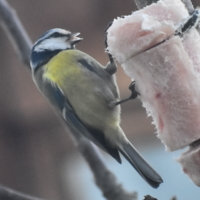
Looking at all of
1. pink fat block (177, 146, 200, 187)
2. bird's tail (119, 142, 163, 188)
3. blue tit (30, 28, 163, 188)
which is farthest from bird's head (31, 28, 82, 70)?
pink fat block (177, 146, 200, 187)

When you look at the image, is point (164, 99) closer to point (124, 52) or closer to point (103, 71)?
point (124, 52)

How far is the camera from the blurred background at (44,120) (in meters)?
1.04

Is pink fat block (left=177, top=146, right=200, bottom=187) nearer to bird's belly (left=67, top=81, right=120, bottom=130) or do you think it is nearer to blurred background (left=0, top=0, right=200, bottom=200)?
bird's belly (left=67, top=81, right=120, bottom=130)

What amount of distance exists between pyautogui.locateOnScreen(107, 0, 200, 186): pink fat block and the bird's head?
0.94 feet

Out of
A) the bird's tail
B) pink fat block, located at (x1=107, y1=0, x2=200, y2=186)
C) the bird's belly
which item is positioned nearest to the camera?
pink fat block, located at (x1=107, y1=0, x2=200, y2=186)

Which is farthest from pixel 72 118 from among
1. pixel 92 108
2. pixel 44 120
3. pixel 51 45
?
pixel 44 120

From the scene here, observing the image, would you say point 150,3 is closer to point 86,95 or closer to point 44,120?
point 86,95

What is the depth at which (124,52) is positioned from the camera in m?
0.38

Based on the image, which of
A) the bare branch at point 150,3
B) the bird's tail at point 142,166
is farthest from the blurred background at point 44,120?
the bare branch at point 150,3

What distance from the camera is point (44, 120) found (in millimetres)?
1105

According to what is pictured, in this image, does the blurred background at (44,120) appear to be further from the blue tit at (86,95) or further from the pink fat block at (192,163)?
the pink fat block at (192,163)

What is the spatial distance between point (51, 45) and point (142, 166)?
261 mm

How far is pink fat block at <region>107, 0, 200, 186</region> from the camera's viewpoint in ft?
1.19

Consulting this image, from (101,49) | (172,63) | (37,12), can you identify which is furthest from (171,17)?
(37,12)
